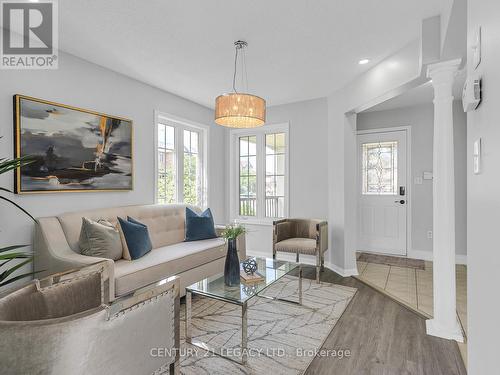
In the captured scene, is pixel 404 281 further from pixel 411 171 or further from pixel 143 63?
pixel 143 63

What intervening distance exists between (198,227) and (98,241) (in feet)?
4.41

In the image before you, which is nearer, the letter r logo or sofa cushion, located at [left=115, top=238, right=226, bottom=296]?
the letter r logo

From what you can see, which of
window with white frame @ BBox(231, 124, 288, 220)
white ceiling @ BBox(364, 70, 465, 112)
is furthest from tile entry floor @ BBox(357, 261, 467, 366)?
white ceiling @ BBox(364, 70, 465, 112)

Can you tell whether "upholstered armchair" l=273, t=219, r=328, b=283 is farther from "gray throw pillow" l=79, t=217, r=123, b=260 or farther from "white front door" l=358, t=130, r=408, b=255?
"gray throw pillow" l=79, t=217, r=123, b=260

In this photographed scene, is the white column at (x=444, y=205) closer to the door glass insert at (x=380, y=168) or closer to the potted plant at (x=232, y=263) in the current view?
the potted plant at (x=232, y=263)

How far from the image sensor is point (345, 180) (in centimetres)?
391

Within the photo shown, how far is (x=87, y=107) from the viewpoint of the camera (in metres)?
3.07

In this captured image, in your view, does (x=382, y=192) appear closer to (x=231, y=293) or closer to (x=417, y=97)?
(x=417, y=97)

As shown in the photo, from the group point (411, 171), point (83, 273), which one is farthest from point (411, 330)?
point (411, 171)

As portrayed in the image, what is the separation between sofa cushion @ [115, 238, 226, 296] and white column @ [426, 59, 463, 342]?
87.4 inches

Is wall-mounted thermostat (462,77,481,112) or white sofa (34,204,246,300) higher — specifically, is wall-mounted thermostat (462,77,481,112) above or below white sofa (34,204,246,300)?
above

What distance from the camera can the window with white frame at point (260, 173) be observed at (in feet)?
15.9

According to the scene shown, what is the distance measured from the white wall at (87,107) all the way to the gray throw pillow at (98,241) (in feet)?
1.57

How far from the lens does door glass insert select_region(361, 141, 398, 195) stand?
4.84 meters
